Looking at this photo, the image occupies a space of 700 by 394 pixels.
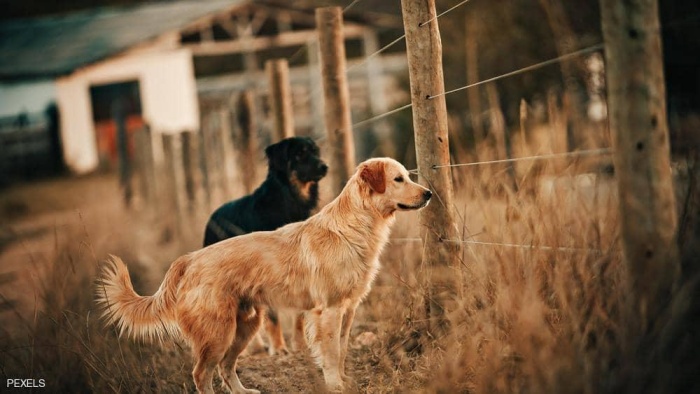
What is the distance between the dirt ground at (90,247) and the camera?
4.29m

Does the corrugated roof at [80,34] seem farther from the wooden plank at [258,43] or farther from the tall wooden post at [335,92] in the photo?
the tall wooden post at [335,92]

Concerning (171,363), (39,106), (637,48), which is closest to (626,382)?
(637,48)

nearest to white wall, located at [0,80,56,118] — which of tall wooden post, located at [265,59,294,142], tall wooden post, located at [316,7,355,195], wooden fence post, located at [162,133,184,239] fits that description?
wooden fence post, located at [162,133,184,239]

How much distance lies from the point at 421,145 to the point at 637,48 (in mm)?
1695

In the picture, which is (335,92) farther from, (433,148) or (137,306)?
(137,306)

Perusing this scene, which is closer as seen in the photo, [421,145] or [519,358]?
[519,358]

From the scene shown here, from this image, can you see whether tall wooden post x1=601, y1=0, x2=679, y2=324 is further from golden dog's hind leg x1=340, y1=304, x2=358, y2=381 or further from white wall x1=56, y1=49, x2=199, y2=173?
white wall x1=56, y1=49, x2=199, y2=173

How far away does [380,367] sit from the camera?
3.90 m

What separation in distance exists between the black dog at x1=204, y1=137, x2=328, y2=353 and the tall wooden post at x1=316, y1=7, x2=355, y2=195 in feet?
0.58

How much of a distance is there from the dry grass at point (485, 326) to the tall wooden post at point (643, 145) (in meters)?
0.18

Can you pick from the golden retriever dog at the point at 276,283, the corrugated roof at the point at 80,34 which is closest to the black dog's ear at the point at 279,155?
the golden retriever dog at the point at 276,283

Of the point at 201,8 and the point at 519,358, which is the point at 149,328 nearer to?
the point at 519,358

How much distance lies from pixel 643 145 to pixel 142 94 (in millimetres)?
24004

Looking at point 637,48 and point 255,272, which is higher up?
point 637,48
